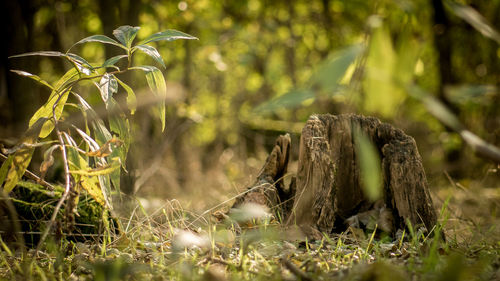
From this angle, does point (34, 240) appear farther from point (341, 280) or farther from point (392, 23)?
point (392, 23)

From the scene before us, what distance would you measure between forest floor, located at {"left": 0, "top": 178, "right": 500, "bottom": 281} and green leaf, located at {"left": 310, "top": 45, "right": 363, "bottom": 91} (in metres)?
0.82

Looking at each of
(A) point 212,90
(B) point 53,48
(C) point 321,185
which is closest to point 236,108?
(A) point 212,90

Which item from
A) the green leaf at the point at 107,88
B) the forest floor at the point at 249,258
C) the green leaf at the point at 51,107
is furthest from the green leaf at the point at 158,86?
the forest floor at the point at 249,258

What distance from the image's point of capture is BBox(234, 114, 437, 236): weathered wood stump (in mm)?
2316

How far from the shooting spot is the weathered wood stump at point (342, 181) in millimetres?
2316

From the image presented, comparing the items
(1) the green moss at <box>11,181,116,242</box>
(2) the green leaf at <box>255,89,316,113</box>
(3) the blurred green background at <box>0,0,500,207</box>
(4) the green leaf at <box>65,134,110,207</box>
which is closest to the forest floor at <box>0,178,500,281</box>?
(1) the green moss at <box>11,181,116,242</box>

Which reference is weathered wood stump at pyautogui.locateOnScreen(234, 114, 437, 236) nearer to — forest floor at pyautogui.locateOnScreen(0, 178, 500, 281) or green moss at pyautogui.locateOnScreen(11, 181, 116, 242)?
forest floor at pyautogui.locateOnScreen(0, 178, 500, 281)

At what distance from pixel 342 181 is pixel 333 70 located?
2.03 metres

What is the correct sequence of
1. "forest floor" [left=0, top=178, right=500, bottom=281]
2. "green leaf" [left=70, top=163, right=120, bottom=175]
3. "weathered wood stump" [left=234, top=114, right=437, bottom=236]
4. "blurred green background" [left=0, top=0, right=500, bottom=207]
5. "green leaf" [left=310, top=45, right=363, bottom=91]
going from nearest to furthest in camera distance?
1. "green leaf" [left=310, top=45, right=363, bottom=91]
2. "blurred green background" [left=0, top=0, right=500, bottom=207]
3. "forest floor" [left=0, top=178, right=500, bottom=281]
4. "green leaf" [left=70, top=163, right=120, bottom=175]
5. "weathered wood stump" [left=234, top=114, right=437, bottom=236]

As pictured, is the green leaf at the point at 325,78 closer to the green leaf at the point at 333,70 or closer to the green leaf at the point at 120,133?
the green leaf at the point at 333,70

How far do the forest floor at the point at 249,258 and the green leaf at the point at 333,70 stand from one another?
82 centimetres

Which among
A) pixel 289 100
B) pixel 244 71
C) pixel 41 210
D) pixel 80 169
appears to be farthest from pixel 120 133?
pixel 244 71

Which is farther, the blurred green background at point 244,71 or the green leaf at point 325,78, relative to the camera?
the blurred green background at point 244,71

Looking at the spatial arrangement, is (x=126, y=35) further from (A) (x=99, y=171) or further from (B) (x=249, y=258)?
(B) (x=249, y=258)
